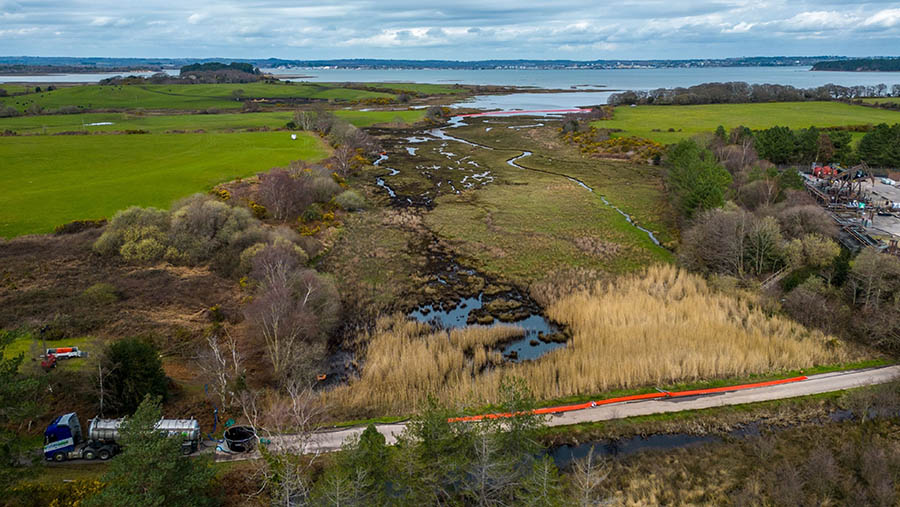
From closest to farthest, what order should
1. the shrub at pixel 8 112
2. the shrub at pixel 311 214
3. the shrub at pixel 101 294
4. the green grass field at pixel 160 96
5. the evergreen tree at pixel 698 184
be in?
the shrub at pixel 101 294 → the evergreen tree at pixel 698 184 → the shrub at pixel 311 214 → the shrub at pixel 8 112 → the green grass field at pixel 160 96

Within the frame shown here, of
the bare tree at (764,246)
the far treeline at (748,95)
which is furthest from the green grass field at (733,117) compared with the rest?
the bare tree at (764,246)

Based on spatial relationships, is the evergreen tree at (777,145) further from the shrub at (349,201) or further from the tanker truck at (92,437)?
the tanker truck at (92,437)

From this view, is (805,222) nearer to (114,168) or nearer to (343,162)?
(343,162)

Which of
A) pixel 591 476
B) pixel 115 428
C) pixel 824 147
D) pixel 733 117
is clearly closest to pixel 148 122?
pixel 115 428

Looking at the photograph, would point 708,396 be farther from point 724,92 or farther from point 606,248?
point 724,92

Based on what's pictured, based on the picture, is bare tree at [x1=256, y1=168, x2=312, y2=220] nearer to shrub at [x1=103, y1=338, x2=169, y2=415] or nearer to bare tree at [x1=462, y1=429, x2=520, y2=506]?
shrub at [x1=103, y1=338, x2=169, y2=415]
